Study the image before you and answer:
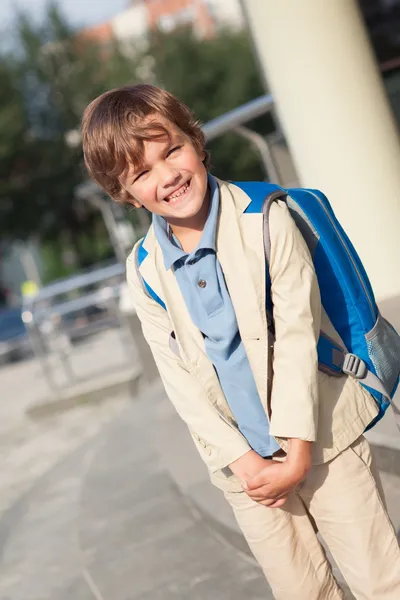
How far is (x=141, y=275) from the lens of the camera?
2.41 m

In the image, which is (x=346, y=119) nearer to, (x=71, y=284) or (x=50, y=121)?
(x=71, y=284)

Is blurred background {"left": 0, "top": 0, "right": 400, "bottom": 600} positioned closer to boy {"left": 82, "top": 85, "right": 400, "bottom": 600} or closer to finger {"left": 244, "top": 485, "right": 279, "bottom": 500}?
boy {"left": 82, "top": 85, "right": 400, "bottom": 600}

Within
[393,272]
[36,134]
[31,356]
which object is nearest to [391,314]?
[393,272]

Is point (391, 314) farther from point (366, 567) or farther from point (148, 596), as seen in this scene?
point (366, 567)

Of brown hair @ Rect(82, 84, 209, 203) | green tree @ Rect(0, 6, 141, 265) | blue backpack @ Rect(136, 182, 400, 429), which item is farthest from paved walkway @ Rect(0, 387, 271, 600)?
green tree @ Rect(0, 6, 141, 265)

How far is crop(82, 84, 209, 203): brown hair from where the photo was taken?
7.31ft

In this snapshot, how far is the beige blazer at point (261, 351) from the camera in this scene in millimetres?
2172

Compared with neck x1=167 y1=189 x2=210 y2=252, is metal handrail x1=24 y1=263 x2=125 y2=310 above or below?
below

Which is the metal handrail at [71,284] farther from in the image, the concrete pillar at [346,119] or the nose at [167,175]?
the nose at [167,175]

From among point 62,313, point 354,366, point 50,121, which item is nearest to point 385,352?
point 354,366

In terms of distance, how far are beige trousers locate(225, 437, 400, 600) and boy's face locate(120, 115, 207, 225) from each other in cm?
69

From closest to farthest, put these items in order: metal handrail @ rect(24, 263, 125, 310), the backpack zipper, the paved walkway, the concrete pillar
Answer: the backpack zipper
the paved walkway
the concrete pillar
metal handrail @ rect(24, 263, 125, 310)

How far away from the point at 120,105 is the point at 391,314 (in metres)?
3.23

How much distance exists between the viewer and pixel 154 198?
2.30m
